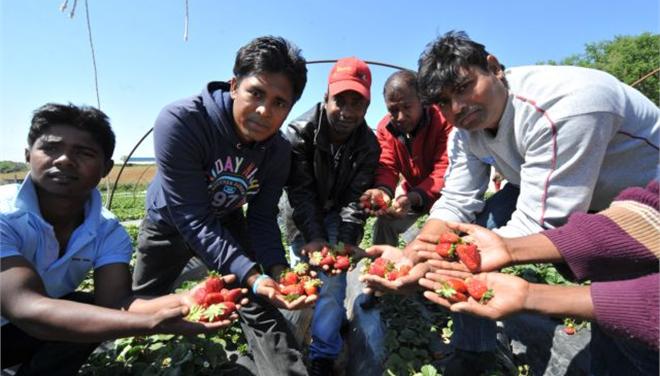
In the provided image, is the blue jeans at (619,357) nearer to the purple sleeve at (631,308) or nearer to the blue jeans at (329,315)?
the purple sleeve at (631,308)

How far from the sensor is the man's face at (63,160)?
1981mm

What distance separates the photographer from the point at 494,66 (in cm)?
238

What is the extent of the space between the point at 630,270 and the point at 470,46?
4.83ft

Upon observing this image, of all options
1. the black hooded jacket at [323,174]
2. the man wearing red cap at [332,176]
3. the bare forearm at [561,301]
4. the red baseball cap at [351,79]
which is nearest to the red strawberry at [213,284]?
the man wearing red cap at [332,176]

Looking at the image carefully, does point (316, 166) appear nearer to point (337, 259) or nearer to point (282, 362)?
point (337, 259)

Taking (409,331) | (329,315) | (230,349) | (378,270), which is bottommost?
(230,349)

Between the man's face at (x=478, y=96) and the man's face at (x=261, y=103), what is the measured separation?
103cm

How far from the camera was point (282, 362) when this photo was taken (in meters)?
2.42

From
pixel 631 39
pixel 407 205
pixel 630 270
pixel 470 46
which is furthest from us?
pixel 631 39

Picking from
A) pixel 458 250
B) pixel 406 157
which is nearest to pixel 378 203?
pixel 406 157

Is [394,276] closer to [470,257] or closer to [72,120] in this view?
[470,257]

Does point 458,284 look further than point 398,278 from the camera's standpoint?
No

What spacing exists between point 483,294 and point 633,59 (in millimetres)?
46935

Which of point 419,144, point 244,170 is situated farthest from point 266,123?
point 419,144
